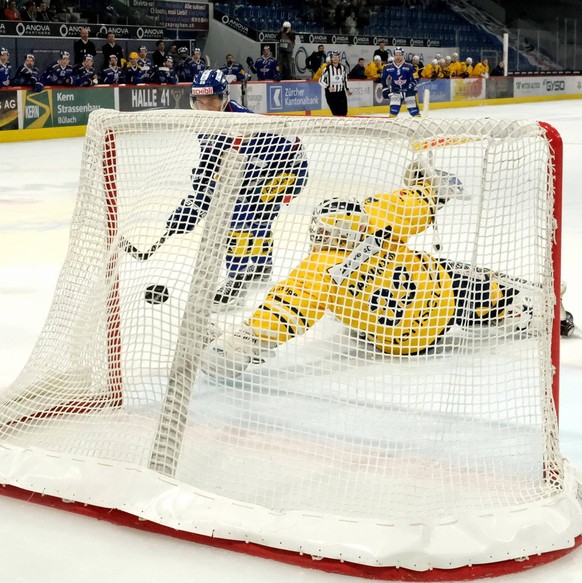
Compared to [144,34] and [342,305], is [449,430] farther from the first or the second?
[144,34]

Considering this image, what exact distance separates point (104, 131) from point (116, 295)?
0.50m

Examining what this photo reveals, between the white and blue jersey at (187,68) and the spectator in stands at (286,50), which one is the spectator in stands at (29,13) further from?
the spectator in stands at (286,50)

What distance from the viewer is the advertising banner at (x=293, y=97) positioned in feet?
56.9

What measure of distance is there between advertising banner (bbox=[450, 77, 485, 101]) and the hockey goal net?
19515 millimetres

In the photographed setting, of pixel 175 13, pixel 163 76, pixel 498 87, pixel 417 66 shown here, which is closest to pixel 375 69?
pixel 417 66

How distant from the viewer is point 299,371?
98.9 inches

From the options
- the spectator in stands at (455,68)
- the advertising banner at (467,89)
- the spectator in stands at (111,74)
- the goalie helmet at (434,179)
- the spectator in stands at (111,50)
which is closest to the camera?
the goalie helmet at (434,179)

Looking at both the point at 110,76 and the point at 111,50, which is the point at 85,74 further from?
the point at 111,50

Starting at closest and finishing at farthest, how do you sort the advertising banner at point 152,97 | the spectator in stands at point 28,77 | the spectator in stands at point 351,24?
the spectator in stands at point 28,77, the advertising banner at point 152,97, the spectator in stands at point 351,24

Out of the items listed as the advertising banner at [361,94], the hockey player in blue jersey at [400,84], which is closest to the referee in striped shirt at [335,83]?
the hockey player in blue jersey at [400,84]

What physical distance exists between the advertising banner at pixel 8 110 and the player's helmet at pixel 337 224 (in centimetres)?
1115

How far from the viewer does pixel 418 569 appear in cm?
210

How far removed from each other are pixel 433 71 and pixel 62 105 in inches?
387

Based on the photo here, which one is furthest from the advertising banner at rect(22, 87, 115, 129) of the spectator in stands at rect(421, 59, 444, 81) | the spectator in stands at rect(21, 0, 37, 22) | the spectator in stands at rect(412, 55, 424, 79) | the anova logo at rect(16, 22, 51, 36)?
the spectator in stands at rect(421, 59, 444, 81)
